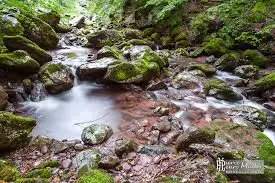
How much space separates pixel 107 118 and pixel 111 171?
231 cm

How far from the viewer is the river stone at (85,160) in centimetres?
436

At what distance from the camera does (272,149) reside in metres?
4.73

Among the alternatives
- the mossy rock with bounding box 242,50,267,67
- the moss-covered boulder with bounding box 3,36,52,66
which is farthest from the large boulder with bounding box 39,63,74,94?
the mossy rock with bounding box 242,50,267,67

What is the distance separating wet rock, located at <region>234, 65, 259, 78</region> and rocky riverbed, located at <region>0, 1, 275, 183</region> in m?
0.03

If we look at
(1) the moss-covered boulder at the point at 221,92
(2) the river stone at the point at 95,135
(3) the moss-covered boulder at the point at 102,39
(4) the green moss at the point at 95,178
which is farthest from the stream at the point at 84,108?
(3) the moss-covered boulder at the point at 102,39

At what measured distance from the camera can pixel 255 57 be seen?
1002cm

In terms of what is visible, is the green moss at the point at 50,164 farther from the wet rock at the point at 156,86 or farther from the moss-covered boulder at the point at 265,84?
the moss-covered boulder at the point at 265,84

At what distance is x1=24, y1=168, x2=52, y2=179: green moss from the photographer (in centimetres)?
424

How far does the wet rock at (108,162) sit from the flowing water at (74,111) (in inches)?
56.7

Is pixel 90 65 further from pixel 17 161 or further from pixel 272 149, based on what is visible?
pixel 272 149

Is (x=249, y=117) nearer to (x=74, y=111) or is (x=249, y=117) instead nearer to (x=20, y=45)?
(x=74, y=111)

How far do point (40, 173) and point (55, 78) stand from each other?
3.92m

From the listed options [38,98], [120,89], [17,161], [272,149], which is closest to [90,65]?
[120,89]

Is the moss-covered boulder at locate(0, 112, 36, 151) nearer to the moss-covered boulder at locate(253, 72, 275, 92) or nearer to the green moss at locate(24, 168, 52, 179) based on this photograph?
the green moss at locate(24, 168, 52, 179)
